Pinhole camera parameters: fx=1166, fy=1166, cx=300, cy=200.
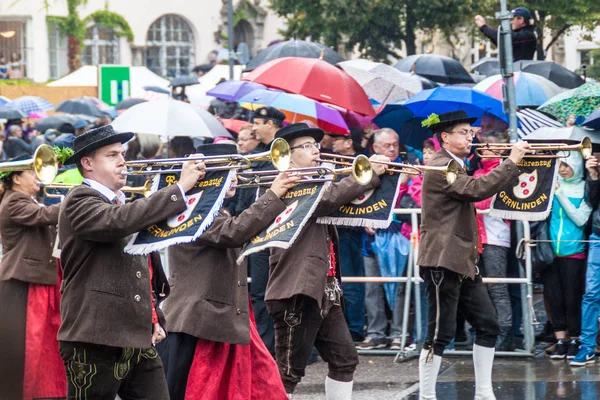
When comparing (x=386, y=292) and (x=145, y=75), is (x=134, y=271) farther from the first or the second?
(x=145, y=75)

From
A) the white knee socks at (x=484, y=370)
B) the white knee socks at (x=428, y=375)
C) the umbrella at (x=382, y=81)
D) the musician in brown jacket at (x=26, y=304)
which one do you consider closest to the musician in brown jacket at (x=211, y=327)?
the white knee socks at (x=428, y=375)

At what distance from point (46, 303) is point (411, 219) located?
348 cm

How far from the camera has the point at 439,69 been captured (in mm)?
15852

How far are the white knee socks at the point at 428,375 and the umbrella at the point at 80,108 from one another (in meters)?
15.3

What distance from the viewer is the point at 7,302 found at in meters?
8.89

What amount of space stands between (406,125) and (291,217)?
5.61 metres

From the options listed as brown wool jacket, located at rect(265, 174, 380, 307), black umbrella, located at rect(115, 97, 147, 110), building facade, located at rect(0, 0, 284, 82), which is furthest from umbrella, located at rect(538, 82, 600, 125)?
building facade, located at rect(0, 0, 284, 82)

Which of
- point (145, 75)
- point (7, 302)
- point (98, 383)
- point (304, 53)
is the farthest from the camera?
point (145, 75)

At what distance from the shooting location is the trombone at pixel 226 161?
5.88m

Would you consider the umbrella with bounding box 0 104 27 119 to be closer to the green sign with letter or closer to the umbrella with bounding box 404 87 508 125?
the green sign with letter

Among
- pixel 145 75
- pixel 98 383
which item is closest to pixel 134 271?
pixel 98 383

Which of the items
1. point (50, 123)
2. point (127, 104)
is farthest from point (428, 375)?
point (50, 123)

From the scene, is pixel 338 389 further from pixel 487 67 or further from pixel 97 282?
pixel 487 67

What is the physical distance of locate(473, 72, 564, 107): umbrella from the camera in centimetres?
1223
